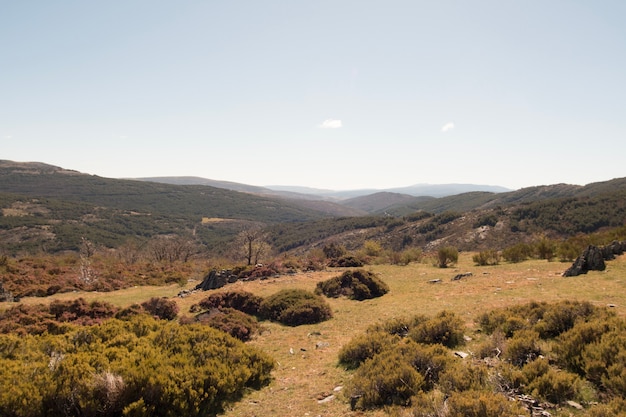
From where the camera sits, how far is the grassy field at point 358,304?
861cm

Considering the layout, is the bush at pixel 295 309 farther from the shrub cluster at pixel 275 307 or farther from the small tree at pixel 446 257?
the small tree at pixel 446 257

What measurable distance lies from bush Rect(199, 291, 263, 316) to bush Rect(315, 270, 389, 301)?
489 centimetres

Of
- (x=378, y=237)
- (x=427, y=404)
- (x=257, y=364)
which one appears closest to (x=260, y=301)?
(x=257, y=364)

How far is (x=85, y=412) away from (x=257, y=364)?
418 cm

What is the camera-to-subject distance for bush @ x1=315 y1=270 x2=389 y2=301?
70.0 feet

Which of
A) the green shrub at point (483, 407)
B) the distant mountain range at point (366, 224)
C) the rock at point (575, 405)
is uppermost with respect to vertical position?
the green shrub at point (483, 407)

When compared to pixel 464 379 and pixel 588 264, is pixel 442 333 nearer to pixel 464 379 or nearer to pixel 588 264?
pixel 464 379

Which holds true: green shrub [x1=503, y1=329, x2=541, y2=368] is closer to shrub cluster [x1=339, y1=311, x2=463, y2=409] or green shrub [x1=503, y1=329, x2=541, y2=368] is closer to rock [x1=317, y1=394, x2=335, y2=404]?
shrub cluster [x1=339, y1=311, x2=463, y2=409]

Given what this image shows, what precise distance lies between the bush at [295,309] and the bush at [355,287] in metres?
3.38

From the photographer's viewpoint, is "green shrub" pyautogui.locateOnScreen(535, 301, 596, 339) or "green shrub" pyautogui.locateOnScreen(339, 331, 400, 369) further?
"green shrub" pyautogui.locateOnScreen(339, 331, 400, 369)

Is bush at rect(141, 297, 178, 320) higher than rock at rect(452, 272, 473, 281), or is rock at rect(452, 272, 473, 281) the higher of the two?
rock at rect(452, 272, 473, 281)

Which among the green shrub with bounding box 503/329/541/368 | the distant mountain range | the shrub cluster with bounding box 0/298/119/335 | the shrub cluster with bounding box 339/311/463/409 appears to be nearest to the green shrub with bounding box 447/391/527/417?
the shrub cluster with bounding box 339/311/463/409

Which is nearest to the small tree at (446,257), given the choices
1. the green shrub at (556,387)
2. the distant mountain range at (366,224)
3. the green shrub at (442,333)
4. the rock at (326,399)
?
the green shrub at (442,333)

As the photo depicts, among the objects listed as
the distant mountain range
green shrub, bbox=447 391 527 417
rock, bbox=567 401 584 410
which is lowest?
the distant mountain range
